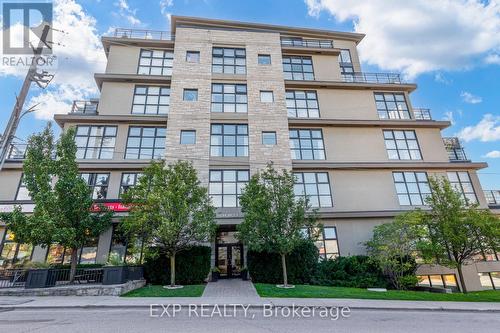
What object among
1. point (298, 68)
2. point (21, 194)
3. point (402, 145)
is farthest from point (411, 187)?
point (21, 194)

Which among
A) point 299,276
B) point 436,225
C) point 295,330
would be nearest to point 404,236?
point 436,225

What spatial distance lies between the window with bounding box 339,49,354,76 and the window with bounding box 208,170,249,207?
15.8m

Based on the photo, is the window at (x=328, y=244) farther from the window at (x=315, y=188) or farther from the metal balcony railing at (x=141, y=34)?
the metal balcony railing at (x=141, y=34)

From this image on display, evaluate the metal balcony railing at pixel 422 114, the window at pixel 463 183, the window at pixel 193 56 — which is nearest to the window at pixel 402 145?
the metal balcony railing at pixel 422 114

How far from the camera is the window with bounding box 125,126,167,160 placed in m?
19.3

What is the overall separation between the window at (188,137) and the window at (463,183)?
20.9 meters

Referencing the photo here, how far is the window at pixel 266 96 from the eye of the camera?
21648 millimetres

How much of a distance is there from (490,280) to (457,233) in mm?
7531

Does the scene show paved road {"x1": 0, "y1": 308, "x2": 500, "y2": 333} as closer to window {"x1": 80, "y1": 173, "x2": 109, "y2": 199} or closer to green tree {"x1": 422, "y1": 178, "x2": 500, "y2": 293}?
green tree {"x1": 422, "y1": 178, "x2": 500, "y2": 293}

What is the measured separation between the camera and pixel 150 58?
23.1 metres

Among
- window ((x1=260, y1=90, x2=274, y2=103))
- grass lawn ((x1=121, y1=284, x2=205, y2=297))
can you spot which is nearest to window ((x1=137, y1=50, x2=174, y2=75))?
window ((x1=260, y1=90, x2=274, y2=103))

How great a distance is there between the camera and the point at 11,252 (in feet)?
54.6

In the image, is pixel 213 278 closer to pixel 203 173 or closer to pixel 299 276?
pixel 299 276

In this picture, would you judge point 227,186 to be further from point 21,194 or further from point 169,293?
point 21,194
